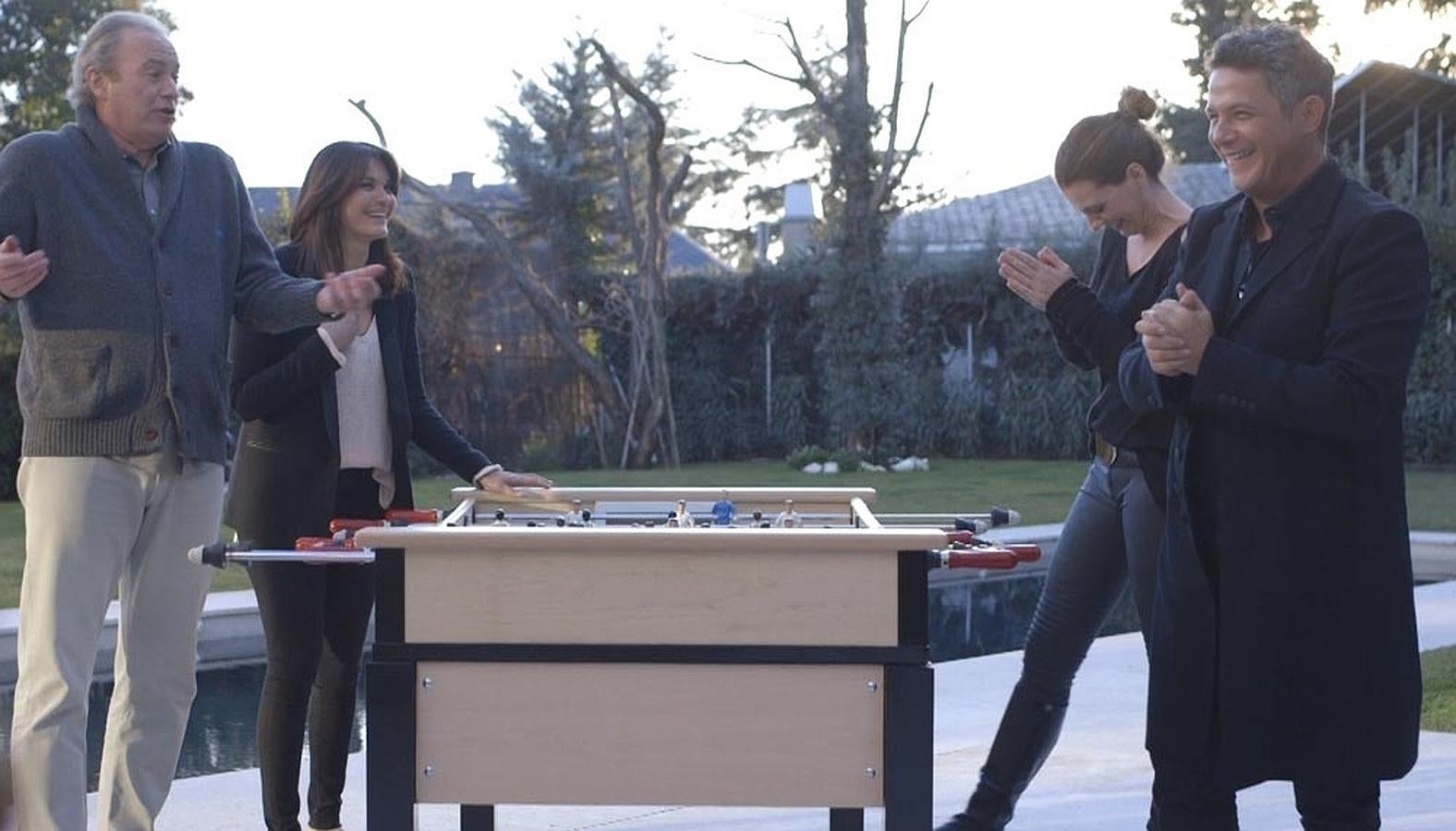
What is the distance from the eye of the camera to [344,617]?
434 centimetres

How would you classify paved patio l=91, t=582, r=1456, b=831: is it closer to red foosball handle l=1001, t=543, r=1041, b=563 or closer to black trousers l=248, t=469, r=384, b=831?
black trousers l=248, t=469, r=384, b=831

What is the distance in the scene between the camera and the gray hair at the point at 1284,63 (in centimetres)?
288

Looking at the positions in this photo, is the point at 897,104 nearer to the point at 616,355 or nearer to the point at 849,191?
the point at 849,191

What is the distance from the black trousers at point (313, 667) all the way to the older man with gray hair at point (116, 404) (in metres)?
0.27

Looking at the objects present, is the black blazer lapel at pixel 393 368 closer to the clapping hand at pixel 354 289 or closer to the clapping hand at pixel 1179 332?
the clapping hand at pixel 354 289

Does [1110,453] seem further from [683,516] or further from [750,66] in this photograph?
[750,66]

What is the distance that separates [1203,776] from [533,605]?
116 cm

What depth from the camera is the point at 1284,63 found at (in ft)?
9.44

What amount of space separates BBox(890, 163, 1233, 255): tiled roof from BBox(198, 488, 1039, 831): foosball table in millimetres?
19476

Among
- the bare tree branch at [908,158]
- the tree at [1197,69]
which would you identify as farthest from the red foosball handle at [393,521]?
the tree at [1197,69]

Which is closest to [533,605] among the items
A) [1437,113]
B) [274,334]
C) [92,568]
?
[92,568]

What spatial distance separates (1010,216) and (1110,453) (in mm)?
26844

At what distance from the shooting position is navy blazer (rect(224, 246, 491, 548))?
4.16m

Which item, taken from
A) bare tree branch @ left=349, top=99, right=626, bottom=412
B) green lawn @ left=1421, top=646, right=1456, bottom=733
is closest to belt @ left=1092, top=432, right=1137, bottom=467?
green lawn @ left=1421, top=646, right=1456, bottom=733
